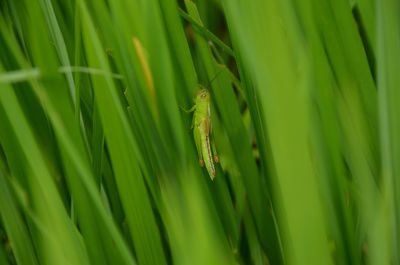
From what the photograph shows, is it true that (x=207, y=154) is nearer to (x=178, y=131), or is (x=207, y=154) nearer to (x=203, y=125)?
(x=203, y=125)

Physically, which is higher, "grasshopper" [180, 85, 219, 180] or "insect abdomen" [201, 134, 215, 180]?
"grasshopper" [180, 85, 219, 180]

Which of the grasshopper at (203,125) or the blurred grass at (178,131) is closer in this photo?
the blurred grass at (178,131)

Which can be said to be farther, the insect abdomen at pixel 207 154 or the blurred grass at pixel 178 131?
the insect abdomen at pixel 207 154

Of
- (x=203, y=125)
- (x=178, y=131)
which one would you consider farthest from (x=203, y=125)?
(x=178, y=131)

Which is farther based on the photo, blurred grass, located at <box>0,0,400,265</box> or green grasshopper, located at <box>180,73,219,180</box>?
green grasshopper, located at <box>180,73,219,180</box>

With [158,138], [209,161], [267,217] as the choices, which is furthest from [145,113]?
[267,217]

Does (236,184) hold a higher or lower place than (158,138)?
lower

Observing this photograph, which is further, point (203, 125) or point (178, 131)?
point (203, 125)

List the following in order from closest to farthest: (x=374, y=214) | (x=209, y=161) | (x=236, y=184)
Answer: (x=374, y=214) < (x=209, y=161) < (x=236, y=184)

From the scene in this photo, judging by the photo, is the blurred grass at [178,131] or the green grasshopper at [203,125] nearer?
the blurred grass at [178,131]

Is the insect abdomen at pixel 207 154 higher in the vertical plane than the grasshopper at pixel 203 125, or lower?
lower

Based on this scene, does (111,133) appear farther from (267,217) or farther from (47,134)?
(267,217)
